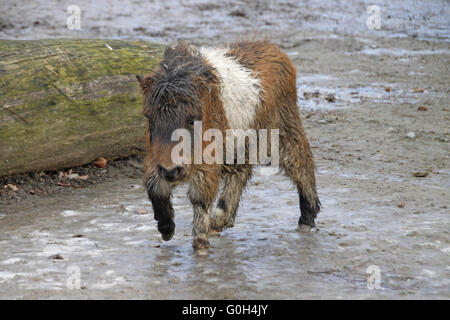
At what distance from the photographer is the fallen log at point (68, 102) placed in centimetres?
716

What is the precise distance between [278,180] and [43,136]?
2.73 m

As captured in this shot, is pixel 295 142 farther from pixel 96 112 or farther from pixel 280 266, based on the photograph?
pixel 96 112

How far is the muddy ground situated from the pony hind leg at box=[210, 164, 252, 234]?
19 cm

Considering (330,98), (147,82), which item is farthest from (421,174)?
(147,82)

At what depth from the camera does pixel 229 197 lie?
6.32m

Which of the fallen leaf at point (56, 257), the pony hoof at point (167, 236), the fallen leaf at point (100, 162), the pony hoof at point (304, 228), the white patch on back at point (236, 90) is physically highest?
the white patch on back at point (236, 90)

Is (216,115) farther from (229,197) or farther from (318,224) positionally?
(318,224)

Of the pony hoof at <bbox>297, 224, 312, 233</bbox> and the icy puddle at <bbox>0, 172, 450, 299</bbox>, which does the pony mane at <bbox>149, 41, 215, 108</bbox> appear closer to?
the icy puddle at <bbox>0, 172, 450, 299</bbox>

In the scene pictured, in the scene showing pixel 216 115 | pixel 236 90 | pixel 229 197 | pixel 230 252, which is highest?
pixel 236 90

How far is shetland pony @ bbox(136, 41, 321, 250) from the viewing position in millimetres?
5355

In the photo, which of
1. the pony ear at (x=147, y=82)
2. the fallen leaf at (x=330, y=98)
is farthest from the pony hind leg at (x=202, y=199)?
the fallen leaf at (x=330, y=98)

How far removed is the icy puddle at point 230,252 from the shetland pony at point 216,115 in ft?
1.06

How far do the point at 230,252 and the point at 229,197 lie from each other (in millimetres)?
538

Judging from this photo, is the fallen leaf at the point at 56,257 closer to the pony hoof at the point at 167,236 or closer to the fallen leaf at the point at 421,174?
the pony hoof at the point at 167,236
